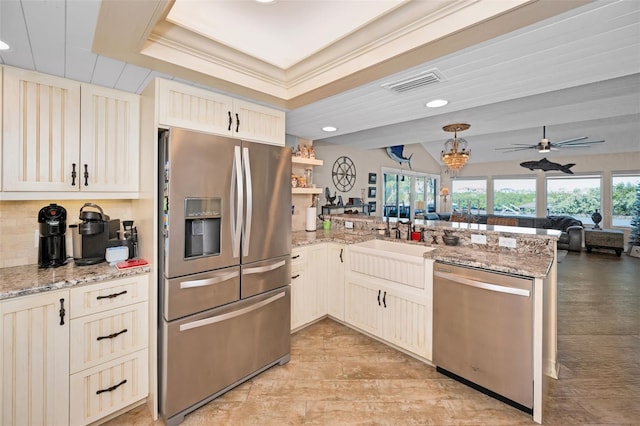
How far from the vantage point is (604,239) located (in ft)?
22.6

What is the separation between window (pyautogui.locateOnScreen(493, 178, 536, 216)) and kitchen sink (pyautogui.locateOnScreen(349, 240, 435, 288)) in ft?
26.7

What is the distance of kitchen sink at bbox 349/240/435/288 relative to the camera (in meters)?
2.39

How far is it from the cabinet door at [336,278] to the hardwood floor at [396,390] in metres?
0.20

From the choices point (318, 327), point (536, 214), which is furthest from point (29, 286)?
point (536, 214)

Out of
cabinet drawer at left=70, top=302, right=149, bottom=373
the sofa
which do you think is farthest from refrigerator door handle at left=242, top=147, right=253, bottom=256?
the sofa

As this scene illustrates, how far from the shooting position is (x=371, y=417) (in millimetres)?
1835

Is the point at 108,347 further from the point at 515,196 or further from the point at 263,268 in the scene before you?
the point at 515,196

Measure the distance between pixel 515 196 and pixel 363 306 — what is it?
28.8ft

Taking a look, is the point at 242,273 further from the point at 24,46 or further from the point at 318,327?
the point at 24,46

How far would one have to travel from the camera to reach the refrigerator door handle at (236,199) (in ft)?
6.55

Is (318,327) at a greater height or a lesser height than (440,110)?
lesser

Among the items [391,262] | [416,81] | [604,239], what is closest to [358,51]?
[416,81]

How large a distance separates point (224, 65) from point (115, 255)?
1578 mm

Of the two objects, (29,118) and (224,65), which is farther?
(224,65)
